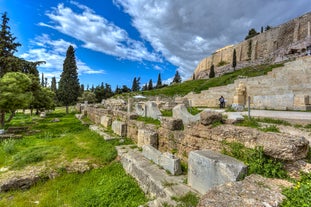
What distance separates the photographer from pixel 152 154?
4.86 meters

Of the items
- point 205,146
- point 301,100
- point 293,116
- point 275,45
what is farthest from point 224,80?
point 205,146

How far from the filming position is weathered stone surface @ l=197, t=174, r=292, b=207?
1.83 metres

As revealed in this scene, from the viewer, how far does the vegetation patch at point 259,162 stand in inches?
100

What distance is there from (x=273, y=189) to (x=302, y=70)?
14.5 meters

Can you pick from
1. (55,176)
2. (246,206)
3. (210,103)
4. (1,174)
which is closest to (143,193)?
(246,206)

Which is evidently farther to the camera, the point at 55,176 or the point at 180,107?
the point at 180,107

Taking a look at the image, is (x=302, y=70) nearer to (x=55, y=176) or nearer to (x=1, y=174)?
(x=55, y=176)

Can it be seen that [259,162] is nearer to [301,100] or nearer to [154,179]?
[154,179]

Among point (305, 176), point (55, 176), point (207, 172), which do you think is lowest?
point (55, 176)

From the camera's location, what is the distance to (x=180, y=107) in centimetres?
593

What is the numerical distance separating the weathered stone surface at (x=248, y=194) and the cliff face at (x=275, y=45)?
35.8 m

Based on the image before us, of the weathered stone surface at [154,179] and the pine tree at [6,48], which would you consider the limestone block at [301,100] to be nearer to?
the weathered stone surface at [154,179]

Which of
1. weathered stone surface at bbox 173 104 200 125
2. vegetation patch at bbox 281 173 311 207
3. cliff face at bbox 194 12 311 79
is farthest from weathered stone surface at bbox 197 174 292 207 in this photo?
cliff face at bbox 194 12 311 79

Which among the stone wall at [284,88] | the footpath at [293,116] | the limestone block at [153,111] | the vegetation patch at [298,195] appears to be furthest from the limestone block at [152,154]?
the stone wall at [284,88]
